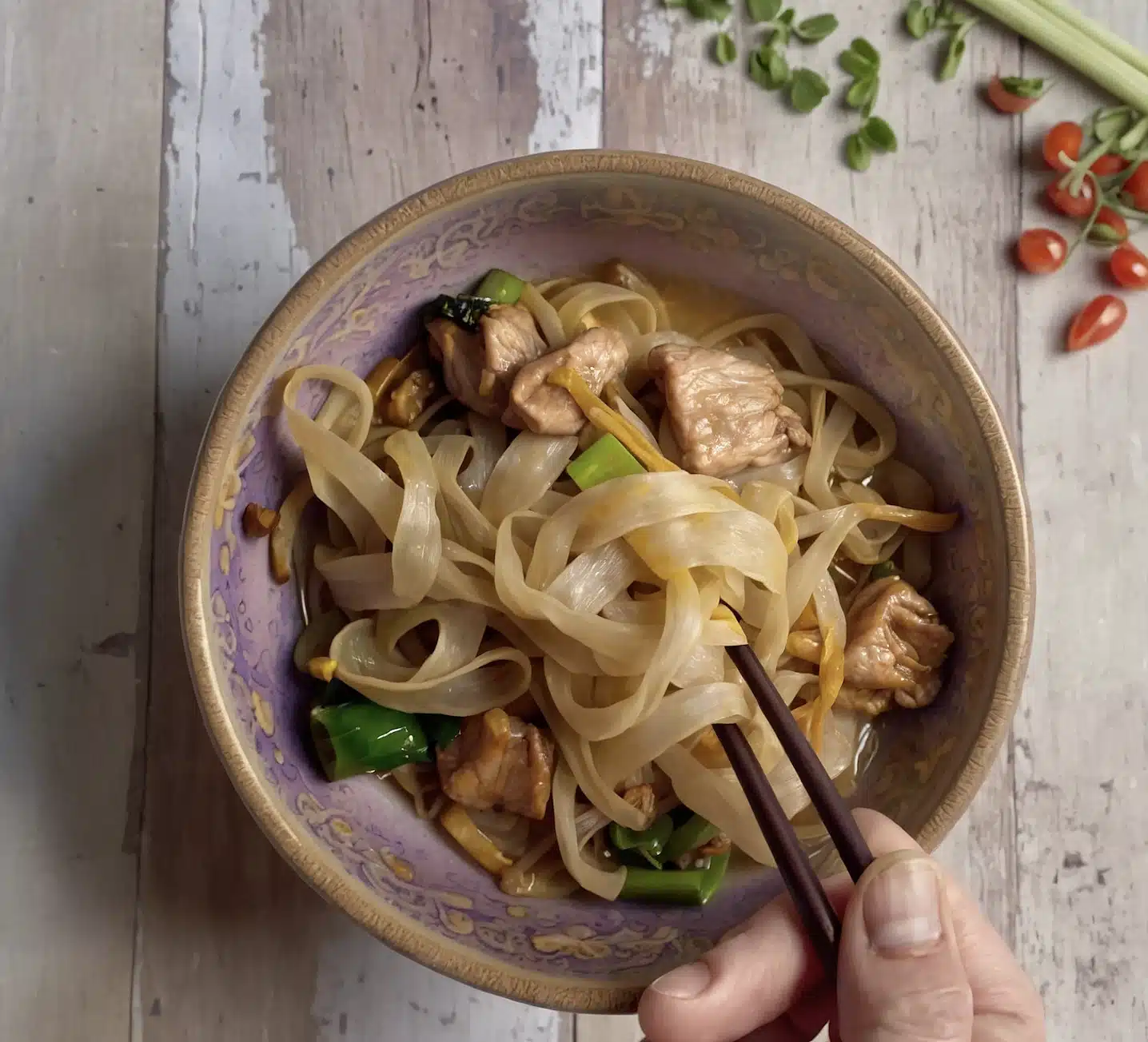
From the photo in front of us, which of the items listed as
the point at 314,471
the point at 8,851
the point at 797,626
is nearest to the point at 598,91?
the point at 314,471

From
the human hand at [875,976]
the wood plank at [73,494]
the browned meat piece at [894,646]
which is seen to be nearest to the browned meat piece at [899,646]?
the browned meat piece at [894,646]

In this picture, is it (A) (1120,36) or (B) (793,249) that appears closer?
(B) (793,249)

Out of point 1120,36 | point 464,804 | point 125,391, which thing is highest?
point 1120,36

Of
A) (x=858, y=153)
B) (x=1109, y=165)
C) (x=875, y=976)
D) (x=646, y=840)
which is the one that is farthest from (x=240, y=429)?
(x=1109, y=165)

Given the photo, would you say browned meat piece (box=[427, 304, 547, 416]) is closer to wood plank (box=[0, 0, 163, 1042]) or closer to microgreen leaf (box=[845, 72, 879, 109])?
wood plank (box=[0, 0, 163, 1042])

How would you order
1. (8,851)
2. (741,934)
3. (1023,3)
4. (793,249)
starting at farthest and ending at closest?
(1023,3) → (8,851) → (793,249) → (741,934)

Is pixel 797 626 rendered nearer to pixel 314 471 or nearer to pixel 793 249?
pixel 793 249

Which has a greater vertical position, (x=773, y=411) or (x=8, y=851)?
(x=773, y=411)

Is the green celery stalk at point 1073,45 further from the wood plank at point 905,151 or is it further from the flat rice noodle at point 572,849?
the flat rice noodle at point 572,849
